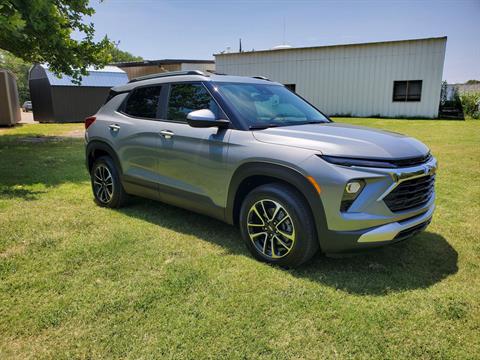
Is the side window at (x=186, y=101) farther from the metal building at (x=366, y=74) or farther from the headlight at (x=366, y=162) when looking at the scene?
the metal building at (x=366, y=74)

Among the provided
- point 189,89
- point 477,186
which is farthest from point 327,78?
point 189,89

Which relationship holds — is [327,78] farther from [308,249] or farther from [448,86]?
[308,249]

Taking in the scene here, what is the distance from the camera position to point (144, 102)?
192 inches

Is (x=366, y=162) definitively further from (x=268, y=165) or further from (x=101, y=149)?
(x=101, y=149)

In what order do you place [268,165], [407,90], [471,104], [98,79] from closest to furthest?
[268,165]
[471,104]
[407,90]
[98,79]

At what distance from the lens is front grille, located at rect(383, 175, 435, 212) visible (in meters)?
3.13

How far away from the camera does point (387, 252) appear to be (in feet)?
12.7

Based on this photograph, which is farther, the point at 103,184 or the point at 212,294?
the point at 103,184

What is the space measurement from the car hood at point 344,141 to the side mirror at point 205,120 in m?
0.36

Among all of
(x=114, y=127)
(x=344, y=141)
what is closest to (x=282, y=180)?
(x=344, y=141)

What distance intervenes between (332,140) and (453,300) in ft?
5.11

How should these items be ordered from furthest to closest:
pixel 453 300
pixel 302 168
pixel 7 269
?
pixel 7 269 → pixel 302 168 → pixel 453 300

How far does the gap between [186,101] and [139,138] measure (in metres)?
0.82

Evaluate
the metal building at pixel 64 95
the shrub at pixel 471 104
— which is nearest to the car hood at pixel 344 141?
the shrub at pixel 471 104
